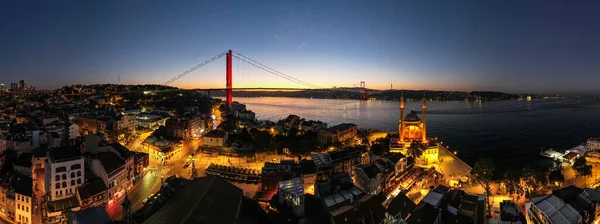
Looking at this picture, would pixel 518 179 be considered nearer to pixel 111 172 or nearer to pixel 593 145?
pixel 593 145

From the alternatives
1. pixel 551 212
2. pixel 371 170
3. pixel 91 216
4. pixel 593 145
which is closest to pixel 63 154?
pixel 91 216

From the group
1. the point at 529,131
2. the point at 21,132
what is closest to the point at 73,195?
the point at 21,132

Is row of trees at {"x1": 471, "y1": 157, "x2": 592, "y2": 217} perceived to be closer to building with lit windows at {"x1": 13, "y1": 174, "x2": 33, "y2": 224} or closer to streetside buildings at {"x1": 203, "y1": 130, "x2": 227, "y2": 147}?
streetside buildings at {"x1": 203, "y1": 130, "x2": 227, "y2": 147}

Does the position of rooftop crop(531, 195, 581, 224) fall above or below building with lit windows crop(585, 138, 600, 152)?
below

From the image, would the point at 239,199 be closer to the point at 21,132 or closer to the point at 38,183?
the point at 38,183

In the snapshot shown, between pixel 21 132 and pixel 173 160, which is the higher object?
pixel 21 132

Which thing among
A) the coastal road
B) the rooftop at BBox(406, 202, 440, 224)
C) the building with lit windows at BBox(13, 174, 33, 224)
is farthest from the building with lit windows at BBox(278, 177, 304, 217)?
the building with lit windows at BBox(13, 174, 33, 224)
